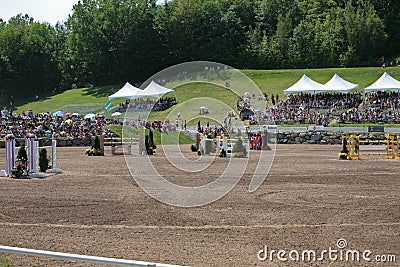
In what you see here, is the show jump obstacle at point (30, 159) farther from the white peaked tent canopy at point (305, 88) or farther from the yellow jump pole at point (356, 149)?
the white peaked tent canopy at point (305, 88)

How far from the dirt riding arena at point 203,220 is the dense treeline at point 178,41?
69.5m

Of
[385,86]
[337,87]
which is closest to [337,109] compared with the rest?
[337,87]

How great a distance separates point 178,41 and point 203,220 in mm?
81635

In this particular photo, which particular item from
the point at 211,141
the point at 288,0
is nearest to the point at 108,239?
the point at 211,141

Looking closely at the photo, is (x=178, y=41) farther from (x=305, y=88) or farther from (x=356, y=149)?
(x=356, y=149)

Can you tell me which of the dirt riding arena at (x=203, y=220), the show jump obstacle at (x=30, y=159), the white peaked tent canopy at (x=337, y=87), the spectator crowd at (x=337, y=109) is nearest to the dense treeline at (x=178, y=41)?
the spectator crowd at (x=337, y=109)

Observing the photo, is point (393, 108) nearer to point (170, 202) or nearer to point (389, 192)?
point (389, 192)

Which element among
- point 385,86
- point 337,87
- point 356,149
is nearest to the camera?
point 356,149

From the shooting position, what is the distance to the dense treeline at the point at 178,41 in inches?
3374

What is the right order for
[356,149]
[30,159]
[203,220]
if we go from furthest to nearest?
1. [356,149]
2. [30,159]
3. [203,220]

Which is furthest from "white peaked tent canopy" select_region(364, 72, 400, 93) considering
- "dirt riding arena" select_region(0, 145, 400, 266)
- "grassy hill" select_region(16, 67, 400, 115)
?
"dirt riding arena" select_region(0, 145, 400, 266)

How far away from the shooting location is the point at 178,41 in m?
92.0

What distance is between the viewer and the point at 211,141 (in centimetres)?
3038

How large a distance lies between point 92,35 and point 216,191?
257 feet
